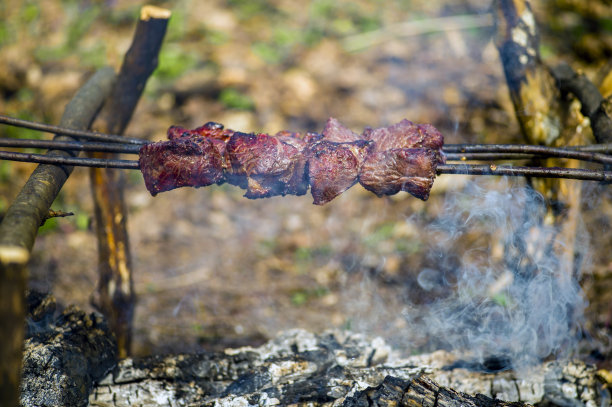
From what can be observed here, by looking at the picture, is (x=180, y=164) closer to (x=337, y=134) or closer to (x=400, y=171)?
(x=337, y=134)

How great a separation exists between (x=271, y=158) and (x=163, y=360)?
4.75 ft

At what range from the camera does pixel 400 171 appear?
2.38 m

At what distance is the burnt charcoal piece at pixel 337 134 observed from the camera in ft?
8.37

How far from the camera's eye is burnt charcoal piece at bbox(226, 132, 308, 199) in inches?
94.1

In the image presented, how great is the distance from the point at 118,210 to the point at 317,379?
2013 millimetres

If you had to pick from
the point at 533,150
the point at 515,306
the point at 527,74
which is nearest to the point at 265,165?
the point at 533,150

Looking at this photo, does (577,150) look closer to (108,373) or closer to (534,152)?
(534,152)

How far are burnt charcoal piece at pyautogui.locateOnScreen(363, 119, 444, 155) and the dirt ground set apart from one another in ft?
4.70

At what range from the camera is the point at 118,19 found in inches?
290

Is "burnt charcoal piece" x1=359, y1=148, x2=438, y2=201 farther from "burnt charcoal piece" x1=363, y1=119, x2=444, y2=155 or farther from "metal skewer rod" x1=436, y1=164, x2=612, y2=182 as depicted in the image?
"metal skewer rod" x1=436, y1=164, x2=612, y2=182

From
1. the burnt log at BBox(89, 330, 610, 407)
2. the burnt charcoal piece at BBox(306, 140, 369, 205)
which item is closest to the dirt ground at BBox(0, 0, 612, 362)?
the burnt log at BBox(89, 330, 610, 407)

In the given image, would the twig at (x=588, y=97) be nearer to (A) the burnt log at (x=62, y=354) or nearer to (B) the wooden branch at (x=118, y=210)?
(B) the wooden branch at (x=118, y=210)

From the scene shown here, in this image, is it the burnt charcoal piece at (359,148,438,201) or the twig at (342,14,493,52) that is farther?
the twig at (342,14,493,52)

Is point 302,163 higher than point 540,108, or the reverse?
point 540,108
